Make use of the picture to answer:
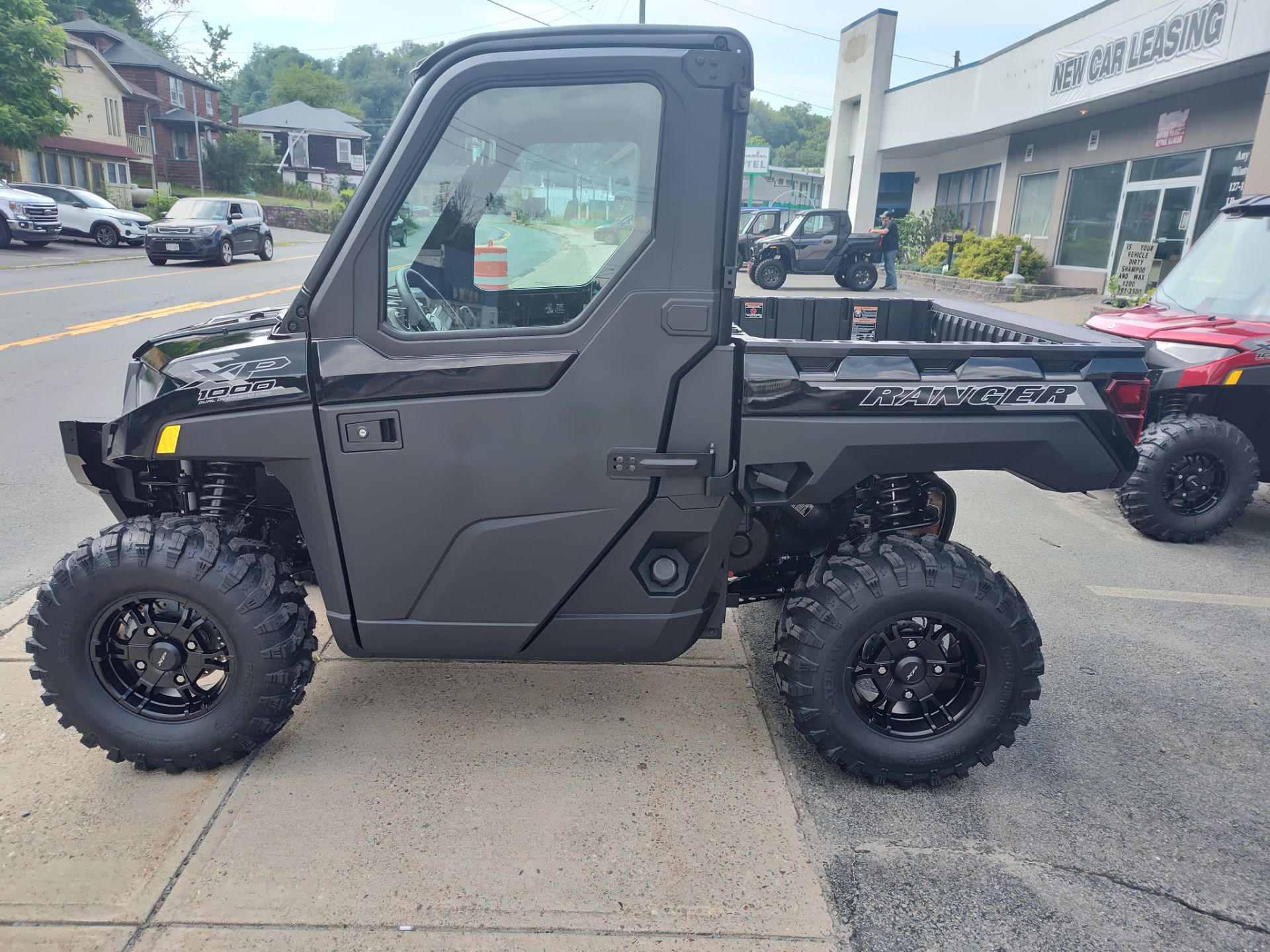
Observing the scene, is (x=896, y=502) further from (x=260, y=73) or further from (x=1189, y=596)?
(x=260, y=73)

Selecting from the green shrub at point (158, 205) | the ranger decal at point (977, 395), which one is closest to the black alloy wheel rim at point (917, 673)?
the ranger decal at point (977, 395)

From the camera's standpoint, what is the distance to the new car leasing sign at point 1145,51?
44.3 ft

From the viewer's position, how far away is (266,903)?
8.08 feet

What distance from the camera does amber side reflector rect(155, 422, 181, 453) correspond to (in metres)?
2.75

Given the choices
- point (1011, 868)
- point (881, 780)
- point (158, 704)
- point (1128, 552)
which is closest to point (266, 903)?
point (158, 704)

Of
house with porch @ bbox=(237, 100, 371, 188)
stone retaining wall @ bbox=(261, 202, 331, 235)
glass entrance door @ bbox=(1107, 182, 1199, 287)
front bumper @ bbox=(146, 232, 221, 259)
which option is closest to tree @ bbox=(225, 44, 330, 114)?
house with porch @ bbox=(237, 100, 371, 188)

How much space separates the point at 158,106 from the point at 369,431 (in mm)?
62900

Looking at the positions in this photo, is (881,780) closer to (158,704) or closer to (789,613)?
(789,613)

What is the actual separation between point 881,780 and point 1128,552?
3403 millimetres

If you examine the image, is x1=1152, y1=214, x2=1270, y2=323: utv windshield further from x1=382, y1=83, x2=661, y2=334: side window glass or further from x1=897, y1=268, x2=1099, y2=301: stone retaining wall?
x1=897, y1=268, x2=1099, y2=301: stone retaining wall

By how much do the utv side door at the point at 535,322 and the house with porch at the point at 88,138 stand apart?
43.3 m

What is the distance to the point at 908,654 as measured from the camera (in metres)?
3.04

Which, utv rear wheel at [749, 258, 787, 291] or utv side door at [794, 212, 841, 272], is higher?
utv side door at [794, 212, 841, 272]

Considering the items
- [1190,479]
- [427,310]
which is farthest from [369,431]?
[1190,479]
